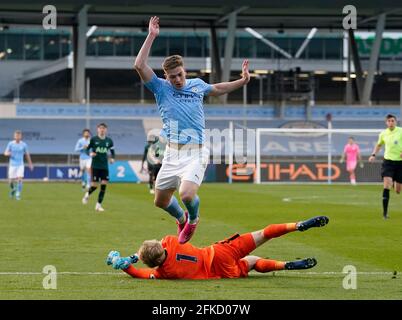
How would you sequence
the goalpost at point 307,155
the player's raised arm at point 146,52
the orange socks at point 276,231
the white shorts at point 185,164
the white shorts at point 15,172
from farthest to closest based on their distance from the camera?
the goalpost at point 307,155 < the white shorts at point 15,172 < the white shorts at point 185,164 < the player's raised arm at point 146,52 < the orange socks at point 276,231

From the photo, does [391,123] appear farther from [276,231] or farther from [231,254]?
[231,254]

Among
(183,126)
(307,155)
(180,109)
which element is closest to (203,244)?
(183,126)

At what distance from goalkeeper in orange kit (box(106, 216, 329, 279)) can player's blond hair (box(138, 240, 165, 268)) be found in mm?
26

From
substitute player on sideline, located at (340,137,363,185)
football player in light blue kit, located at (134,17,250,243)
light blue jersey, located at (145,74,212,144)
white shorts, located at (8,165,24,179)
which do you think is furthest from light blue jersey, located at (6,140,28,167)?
light blue jersey, located at (145,74,212,144)

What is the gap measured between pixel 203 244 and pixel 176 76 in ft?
13.3

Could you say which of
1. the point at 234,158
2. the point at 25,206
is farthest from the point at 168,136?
the point at 234,158

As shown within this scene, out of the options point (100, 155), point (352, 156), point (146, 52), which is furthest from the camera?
point (352, 156)

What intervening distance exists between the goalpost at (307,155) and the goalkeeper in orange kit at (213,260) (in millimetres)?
35420

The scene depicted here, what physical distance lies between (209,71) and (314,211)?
48.9 meters

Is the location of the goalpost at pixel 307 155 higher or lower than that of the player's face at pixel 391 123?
lower

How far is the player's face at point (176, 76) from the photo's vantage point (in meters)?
12.4

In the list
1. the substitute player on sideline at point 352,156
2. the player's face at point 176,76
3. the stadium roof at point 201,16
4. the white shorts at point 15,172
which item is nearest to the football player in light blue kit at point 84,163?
the white shorts at point 15,172

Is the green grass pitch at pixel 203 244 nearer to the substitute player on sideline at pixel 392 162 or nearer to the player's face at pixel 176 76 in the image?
the substitute player on sideline at pixel 392 162

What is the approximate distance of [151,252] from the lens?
10.5 m
